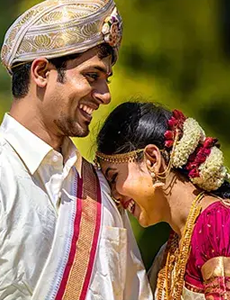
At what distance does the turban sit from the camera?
5.82ft

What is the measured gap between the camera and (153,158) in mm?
1901

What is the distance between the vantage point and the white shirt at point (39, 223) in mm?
1594

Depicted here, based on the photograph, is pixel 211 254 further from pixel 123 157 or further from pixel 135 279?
pixel 123 157

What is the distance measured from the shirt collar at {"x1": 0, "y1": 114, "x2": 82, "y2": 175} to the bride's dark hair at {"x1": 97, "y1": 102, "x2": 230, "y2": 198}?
8.8 inches

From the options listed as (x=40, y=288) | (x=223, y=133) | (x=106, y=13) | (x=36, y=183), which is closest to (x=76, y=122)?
(x=36, y=183)

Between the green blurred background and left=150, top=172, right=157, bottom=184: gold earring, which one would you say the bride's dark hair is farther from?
the green blurred background

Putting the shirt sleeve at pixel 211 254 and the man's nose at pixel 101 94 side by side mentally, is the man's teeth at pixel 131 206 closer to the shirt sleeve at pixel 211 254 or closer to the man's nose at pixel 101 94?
the shirt sleeve at pixel 211 254

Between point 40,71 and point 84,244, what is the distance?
18.3 inches

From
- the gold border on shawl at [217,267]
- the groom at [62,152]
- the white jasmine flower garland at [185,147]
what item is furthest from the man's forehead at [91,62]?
the gold border on shawl at [217,267]

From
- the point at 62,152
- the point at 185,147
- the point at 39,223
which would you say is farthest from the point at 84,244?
the point at 185,147

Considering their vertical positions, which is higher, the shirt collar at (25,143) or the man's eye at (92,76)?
the man's eye at (92,76)

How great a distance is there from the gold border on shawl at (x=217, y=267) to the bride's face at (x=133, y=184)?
27 centimetres

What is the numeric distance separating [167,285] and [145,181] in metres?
0.30

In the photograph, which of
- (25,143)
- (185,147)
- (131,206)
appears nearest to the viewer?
(25,143)
